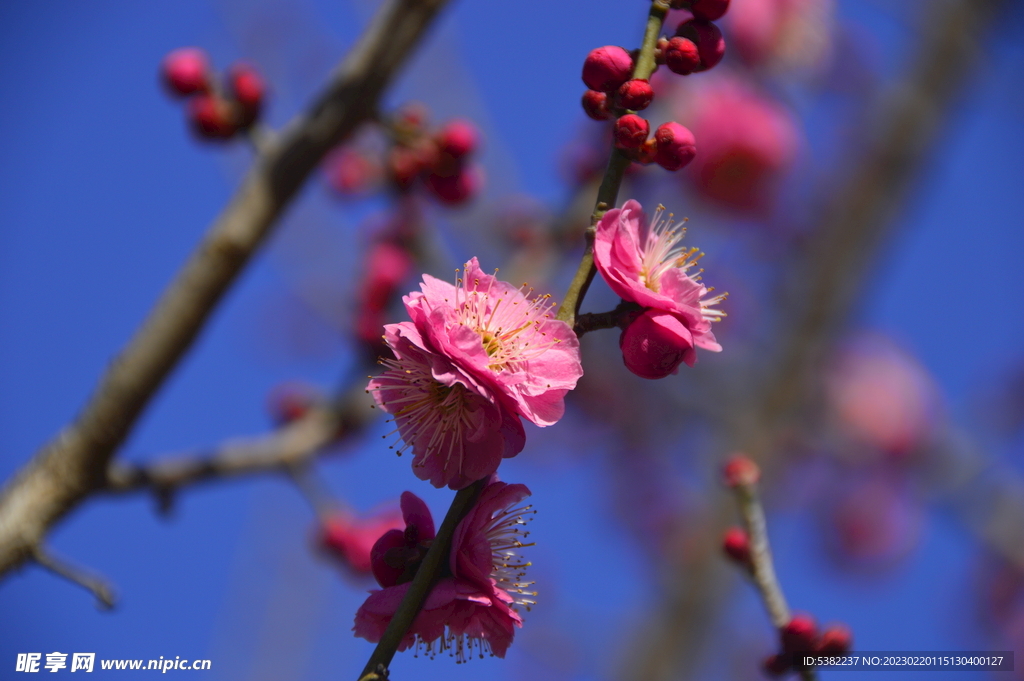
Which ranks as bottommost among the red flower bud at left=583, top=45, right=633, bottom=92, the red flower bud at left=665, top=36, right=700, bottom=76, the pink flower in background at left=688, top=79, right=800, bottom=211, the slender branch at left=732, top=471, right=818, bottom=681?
the slender branch at left=732, top=471, right=818, bottom=681

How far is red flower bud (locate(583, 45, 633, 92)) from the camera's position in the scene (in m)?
0.93

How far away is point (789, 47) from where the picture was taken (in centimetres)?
361

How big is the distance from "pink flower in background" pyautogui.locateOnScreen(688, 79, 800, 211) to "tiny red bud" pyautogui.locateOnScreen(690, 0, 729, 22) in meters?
2.86

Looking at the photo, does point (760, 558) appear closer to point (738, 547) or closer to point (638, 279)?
point (738, 547)

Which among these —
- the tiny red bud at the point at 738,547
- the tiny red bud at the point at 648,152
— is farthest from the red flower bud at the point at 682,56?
the tiny red bud at the point at 738,547

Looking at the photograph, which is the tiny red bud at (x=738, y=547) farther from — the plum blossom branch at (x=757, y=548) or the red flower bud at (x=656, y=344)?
the red flower bud at (x=656, y=344)

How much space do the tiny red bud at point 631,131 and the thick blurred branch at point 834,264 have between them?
12.5 feet

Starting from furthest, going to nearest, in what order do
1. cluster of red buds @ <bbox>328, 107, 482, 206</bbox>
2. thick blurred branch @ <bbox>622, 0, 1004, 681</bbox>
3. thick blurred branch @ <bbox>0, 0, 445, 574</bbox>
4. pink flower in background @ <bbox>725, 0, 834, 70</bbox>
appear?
thick blurred branch @ <bbox>622, 0, 1004, 681</bbox> → pink flower in background @ <bbox>725, 0, 834, 70</bbox> → cluster of red buds @ <bbox>328, 107, 482, 206</bbox> → thick blurred branch @ <bbox>0, 0, 445, 574</bbox>

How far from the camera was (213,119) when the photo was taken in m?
1.92

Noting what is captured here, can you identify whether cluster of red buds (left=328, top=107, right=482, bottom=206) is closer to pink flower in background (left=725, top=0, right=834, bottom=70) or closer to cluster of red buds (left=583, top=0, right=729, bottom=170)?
cluster of red buds (left=583, top=0, right=729, bottom=170)

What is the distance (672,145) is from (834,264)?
4457 mm

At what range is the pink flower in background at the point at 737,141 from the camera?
3830 millimetres

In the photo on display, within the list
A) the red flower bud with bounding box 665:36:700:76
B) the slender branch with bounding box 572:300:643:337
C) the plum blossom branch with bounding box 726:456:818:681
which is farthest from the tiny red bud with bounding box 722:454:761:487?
the red flower bud with bounding box 665:36:700:76

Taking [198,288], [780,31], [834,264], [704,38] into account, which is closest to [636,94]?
[704,38]
